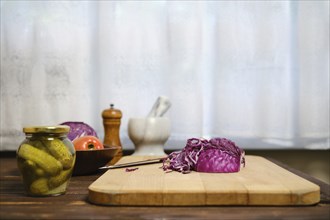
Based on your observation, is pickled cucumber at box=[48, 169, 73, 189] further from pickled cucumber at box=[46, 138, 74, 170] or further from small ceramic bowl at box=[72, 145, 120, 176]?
small ceramic bowl at box=[72, 145, 120, 176]

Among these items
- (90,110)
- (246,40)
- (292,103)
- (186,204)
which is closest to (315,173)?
(292,103)

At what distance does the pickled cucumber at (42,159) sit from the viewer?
2.36 feet

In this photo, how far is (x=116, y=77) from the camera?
1.40 meters

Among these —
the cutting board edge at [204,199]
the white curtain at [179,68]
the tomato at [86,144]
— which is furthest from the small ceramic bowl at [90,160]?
the white curtain at [179,68]

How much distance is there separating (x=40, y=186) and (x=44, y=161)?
0.14 ft

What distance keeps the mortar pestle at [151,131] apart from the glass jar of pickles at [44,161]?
50 centimetres

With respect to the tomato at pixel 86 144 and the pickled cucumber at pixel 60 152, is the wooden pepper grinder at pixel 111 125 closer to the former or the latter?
the tomato at pixel 86 144

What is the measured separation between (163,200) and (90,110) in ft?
2.55

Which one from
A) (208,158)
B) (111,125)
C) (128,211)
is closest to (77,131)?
(111,125)

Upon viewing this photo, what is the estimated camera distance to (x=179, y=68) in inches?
54.7

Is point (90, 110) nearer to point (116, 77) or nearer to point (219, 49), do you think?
point (116, 77)

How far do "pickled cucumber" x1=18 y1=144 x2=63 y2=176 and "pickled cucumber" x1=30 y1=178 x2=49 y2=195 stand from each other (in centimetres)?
2

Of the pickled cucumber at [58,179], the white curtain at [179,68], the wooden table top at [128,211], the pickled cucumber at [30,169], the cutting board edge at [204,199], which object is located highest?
the white curtain at [179,68]

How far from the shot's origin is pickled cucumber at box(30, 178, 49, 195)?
0.73m
